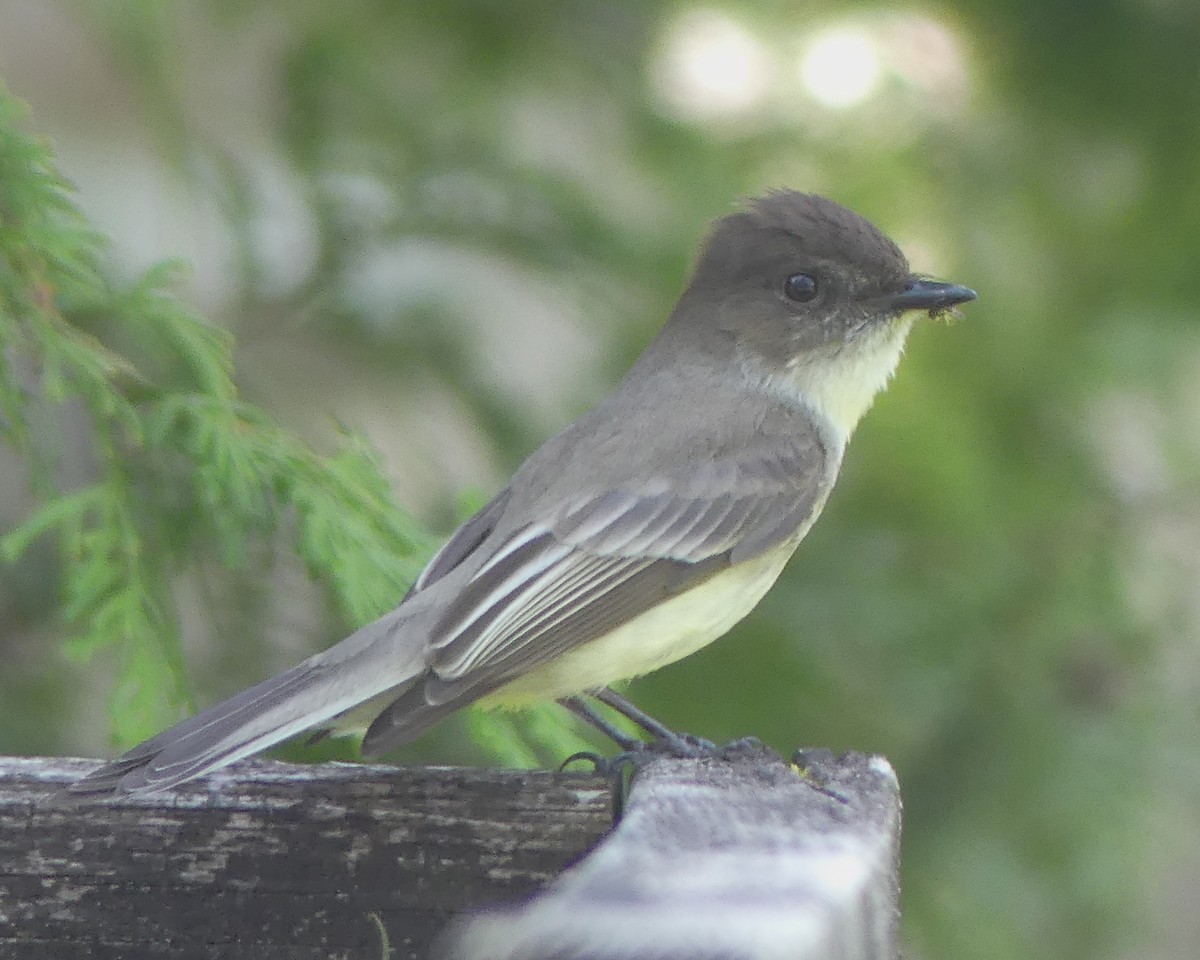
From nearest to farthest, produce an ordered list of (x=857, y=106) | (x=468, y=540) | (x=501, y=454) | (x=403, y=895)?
(x=403, y=895)
(x=468, y=540)
(x=501, y=454)
(x=857, y=106)

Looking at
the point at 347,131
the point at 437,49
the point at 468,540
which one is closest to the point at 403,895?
the point at 468,540

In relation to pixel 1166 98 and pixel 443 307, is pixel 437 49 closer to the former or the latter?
pixel 443 307

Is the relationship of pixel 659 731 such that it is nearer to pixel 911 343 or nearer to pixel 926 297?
pixel 926 297

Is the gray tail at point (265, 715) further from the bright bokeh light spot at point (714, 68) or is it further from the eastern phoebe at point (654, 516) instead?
the bright bokeh light spot at point (714, 68)

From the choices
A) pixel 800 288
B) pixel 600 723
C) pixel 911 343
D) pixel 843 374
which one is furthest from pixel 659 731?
pixel 911 343

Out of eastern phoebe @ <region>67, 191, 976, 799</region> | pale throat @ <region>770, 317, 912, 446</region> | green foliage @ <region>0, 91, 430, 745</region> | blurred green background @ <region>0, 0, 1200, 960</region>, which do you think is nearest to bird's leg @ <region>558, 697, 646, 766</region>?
eastern phoebe @ <region>67, 191, 976, 799</region>

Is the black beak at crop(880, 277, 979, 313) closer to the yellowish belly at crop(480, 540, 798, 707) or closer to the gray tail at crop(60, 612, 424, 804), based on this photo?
the yellowish belly at crop(480, 540, 798, 707)

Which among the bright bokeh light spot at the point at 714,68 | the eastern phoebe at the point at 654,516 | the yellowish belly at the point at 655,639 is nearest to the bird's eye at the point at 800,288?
the eastern phoebe at the point at 654,516
